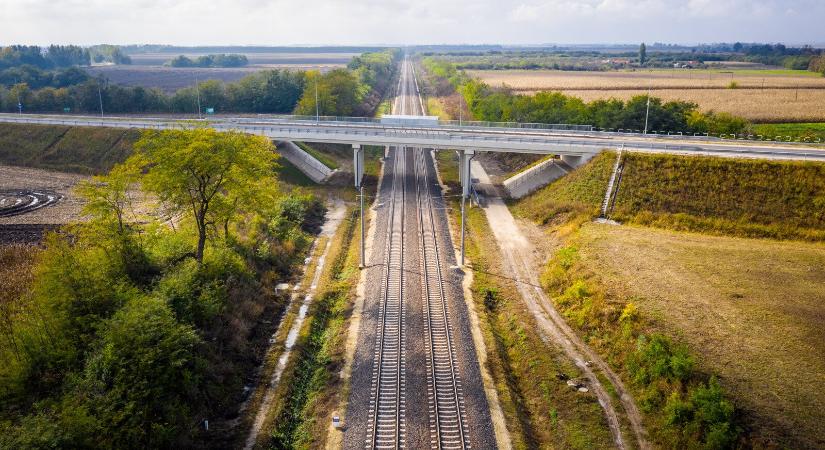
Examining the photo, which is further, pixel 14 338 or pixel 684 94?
pixel 684 94

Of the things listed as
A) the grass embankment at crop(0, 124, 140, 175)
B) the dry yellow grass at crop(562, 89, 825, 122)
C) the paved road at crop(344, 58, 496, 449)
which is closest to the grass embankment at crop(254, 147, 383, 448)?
the paved road at crop(344, 58, 496, 449)

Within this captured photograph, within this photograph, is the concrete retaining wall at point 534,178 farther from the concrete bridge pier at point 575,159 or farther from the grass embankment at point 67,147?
the grass embankment at point 67,147

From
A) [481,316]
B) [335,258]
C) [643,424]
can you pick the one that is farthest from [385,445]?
[335,258]

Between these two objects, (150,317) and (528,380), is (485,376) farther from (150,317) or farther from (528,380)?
(150,317)

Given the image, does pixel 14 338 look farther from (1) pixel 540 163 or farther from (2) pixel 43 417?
(1) pixel 540 163

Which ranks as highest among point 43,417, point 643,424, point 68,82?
point 68,82

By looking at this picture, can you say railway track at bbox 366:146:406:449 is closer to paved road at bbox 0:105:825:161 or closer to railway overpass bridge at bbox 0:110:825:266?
railway overpass bridge at bbox 0:110:825:266
